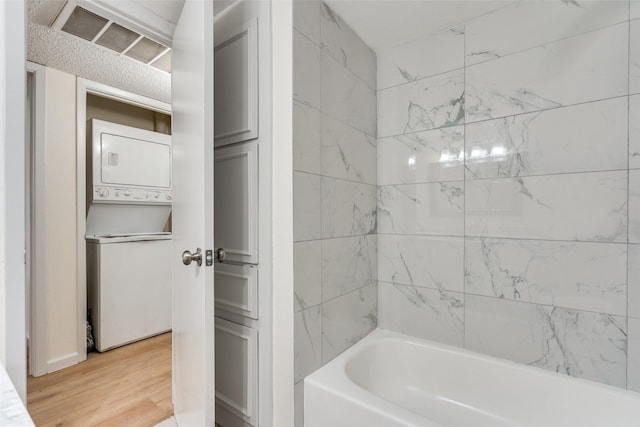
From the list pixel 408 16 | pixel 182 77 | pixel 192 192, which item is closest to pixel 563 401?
pixel 192 192

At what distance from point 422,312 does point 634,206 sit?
1027mm

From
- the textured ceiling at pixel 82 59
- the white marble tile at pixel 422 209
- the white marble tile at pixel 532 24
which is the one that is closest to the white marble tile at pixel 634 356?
the white marble tile at pixel 422 209

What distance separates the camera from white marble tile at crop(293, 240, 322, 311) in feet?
4.26

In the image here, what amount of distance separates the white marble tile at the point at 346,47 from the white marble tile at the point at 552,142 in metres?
0.66

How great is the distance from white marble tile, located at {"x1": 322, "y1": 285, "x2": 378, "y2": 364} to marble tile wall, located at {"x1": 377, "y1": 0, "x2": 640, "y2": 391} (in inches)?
4.6

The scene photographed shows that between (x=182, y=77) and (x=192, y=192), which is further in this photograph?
(x=182, y=77)

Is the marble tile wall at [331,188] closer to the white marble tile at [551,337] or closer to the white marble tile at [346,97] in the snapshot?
the white marble tile at [346,97]

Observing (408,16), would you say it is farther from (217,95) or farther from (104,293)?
(104,293)

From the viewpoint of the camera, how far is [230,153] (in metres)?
1.52

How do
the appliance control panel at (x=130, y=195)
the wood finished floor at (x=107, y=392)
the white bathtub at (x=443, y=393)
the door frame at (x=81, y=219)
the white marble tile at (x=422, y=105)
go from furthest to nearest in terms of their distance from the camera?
the appliance control panel at (x=130, y=195), the door frame at (x=81, y=219), the wood finished floor at (x=107, y=392), the white marble tile at (x=422, y=105), the white bathtub at (x=443, y=393)

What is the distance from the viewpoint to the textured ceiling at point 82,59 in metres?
1.77

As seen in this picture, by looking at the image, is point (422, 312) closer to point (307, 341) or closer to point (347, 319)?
point (347, 319)

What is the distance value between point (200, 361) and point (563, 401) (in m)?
1.52

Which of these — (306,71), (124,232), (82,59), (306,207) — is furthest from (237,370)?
(82,59)
